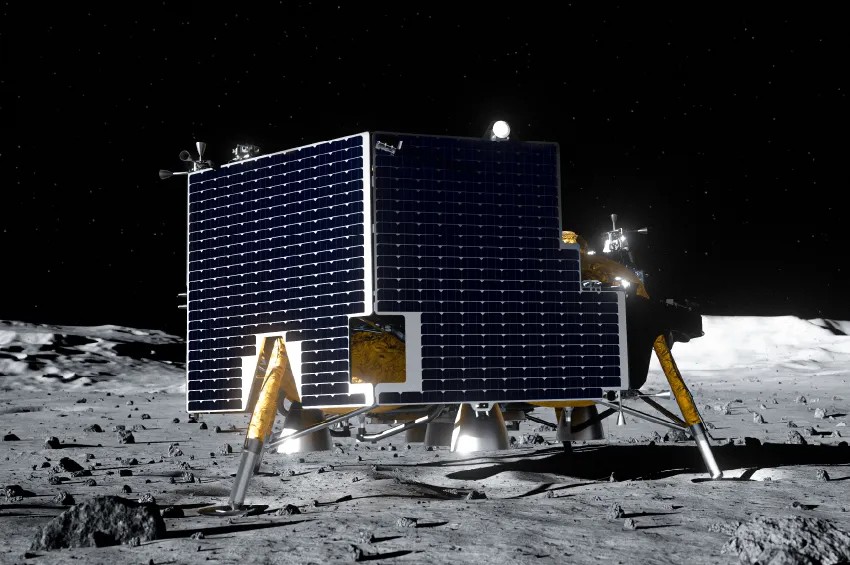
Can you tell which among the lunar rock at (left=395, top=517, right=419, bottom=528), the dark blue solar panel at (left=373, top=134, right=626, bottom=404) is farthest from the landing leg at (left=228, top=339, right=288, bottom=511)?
the lunar rock at (left=395, top=517, right=419, bottom=528)

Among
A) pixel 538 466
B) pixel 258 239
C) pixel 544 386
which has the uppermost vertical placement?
pixel 258 239

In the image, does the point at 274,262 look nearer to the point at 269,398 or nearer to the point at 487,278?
the point at 269,398

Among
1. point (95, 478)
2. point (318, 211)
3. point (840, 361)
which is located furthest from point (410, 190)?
point (840, 361)

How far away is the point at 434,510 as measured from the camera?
5.96 metres

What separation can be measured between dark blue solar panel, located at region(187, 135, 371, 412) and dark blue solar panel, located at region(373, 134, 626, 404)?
28 centimetres

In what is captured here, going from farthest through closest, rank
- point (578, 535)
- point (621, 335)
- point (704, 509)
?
1. point (621, 335)
2. point (704, 509)
3. point (578, 535)

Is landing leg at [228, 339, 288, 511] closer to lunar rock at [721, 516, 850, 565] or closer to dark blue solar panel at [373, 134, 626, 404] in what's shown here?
dark blue solar panel at [373, 134, 626, 404]

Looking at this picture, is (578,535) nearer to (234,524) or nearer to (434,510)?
(434,510)

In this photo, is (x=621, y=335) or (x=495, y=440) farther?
(x=495, y=440)

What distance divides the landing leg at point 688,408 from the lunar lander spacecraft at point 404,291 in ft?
0.06

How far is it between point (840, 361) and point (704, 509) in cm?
2618

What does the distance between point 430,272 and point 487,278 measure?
18.7 inches

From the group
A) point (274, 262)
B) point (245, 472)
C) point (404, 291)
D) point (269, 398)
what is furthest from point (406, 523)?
point (274, 262)

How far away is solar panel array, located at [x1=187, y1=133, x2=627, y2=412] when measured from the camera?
6.51 meters
